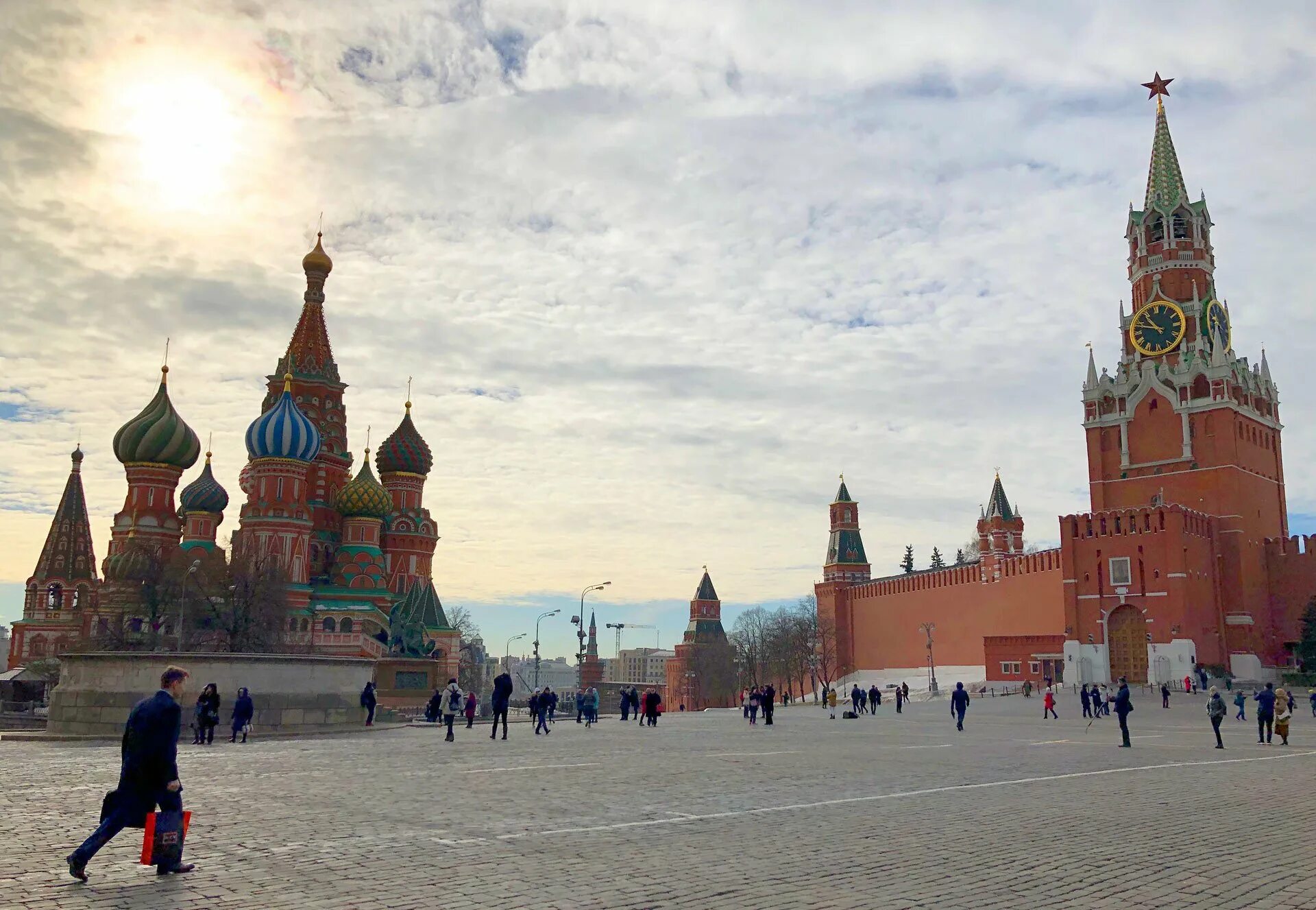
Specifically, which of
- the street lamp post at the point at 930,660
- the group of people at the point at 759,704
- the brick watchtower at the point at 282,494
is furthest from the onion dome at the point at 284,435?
the street lamp post at the point at 930,660

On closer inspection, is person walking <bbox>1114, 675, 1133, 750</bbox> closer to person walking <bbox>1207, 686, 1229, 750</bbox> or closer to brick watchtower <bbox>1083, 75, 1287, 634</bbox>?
person walking <bbox>1207, 686, 1229, 750</bbox>

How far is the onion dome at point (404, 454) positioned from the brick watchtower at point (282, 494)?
27.4 ft

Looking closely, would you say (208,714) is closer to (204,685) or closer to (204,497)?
(204,685)

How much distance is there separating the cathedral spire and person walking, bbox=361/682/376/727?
5644 cm

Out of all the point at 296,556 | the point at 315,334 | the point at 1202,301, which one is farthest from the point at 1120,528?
the point at 315,334

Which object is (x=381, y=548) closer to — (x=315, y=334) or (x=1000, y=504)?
(x=315, y=334)

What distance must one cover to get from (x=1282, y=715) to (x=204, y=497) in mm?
52610

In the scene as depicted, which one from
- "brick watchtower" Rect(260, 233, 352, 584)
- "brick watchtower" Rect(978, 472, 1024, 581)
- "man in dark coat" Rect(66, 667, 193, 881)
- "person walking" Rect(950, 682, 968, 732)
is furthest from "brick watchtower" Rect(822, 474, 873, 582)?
"man in dark coat" Rect(66, 667, 193, 881)

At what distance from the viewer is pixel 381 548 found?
6075 cm

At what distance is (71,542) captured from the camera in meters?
67.0

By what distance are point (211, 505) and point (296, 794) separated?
52349 mm

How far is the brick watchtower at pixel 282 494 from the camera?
5272 cm

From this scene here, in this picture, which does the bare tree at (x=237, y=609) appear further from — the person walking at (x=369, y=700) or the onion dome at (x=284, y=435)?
the person walking at (x=369, y=700)

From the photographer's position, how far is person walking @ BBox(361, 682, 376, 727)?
2288cm
